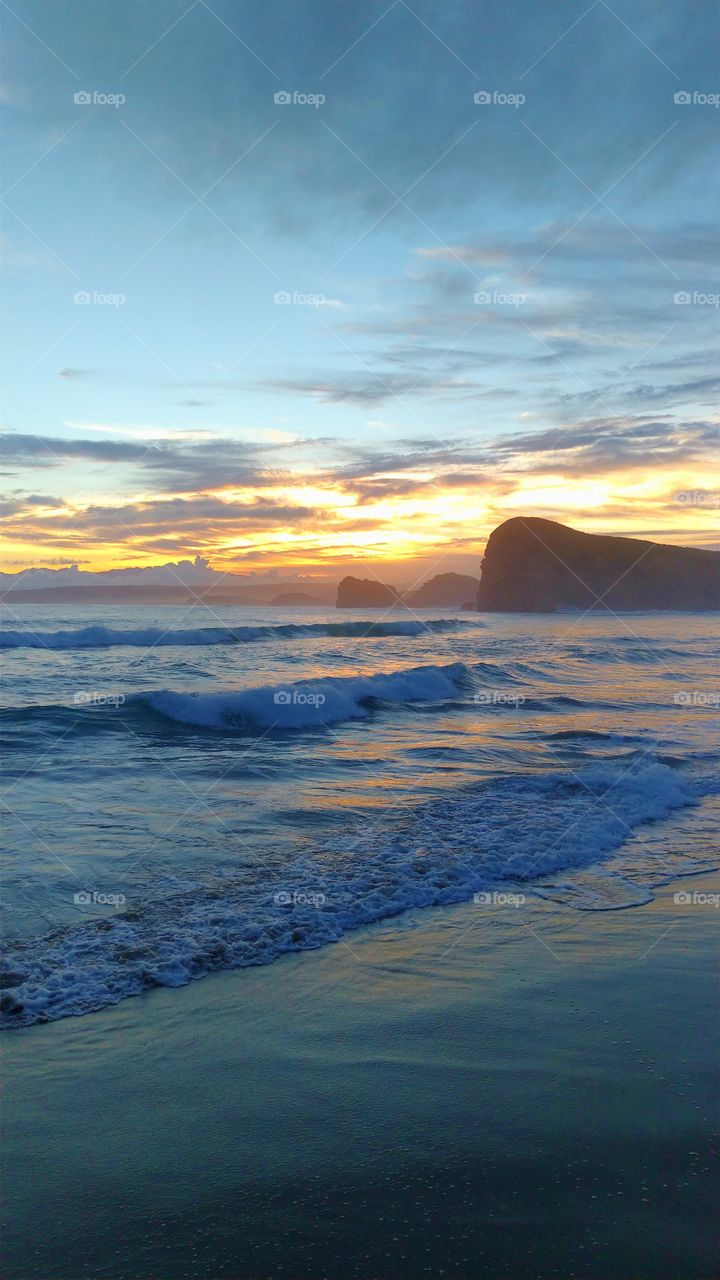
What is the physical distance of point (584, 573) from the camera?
482 feet

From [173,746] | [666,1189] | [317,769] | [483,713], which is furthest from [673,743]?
[666,1189]

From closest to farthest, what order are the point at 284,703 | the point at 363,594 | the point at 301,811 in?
1. the point at 301,811
2. the point at 284,703
3. the point at 363,594

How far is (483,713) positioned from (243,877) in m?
14.5

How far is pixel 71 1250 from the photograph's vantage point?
327cm

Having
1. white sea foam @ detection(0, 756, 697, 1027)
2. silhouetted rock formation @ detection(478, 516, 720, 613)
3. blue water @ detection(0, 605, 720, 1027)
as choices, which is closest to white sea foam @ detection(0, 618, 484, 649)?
blue water @ detection(0, 605, 720, 1027)

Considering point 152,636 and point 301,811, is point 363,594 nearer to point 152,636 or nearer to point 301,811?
point 152,636

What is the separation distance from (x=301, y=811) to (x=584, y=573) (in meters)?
143

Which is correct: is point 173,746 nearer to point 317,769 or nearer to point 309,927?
point 317,769

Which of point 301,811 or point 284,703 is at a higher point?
point 284,703

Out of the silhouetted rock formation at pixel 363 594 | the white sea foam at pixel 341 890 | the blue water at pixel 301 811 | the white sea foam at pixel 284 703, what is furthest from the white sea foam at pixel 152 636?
the silhouetted rock formation at pixel 363 594

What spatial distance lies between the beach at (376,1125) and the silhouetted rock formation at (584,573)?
5338 inches

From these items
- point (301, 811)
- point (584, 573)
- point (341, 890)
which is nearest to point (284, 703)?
point (301, 811)

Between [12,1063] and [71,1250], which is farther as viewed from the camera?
[12,1063]

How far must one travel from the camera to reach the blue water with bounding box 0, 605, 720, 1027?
21.9 ft
